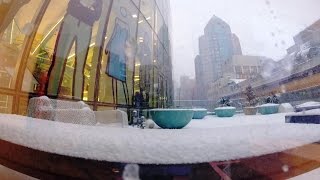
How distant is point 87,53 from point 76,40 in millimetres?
Result: 37

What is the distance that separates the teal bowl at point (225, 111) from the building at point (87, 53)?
0.32 feet

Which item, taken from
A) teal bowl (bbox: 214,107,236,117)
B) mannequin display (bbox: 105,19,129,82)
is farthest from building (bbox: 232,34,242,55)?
mannequin display (bbox: 105,19,129,82)

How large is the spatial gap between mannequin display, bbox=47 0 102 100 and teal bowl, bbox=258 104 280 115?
37 centimetres

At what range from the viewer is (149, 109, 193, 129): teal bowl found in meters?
0.39

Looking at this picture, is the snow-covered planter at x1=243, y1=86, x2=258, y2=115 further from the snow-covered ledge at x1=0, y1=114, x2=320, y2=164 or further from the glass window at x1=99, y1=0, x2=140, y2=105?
the glass window at x1=99, y1=0, x2=140, y2=105

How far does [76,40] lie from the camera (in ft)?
1.36

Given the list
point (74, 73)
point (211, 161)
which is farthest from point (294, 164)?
point (74, 73)

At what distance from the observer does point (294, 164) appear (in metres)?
0.31

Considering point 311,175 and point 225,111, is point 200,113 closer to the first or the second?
point 225,111

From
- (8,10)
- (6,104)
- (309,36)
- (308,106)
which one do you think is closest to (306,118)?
(308,106)

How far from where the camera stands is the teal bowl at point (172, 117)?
0.39m

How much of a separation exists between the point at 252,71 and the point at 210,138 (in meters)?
0.19

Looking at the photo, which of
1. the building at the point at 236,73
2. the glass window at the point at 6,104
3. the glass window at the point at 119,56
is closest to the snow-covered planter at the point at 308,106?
the building at the point at 236,73

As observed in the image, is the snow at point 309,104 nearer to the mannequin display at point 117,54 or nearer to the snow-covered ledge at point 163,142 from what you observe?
the snow-covered ledge at point 163,142
